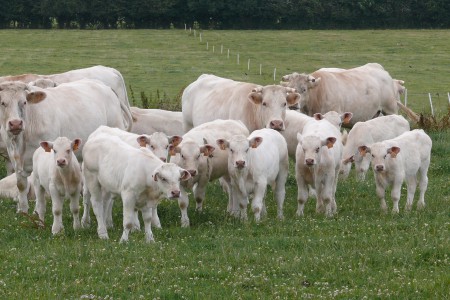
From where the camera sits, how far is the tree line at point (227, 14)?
3127 inches

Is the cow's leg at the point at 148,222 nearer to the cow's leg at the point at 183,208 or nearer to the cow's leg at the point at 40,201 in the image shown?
the cow's leg at the point at 183,208

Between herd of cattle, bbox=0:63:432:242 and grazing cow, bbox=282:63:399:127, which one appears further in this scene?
grazing cow, bbox=282:63:399:127

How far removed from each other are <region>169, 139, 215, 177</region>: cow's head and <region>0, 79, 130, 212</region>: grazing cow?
252cm

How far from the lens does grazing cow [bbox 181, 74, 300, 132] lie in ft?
55.9

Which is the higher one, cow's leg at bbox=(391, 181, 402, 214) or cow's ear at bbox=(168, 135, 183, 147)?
cow's ear at bbox=(168, 135, 183, 147)

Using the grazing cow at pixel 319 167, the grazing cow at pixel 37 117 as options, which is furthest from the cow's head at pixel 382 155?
the grazing cow at pixel 37 117

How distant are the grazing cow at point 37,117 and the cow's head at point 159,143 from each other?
2.11m

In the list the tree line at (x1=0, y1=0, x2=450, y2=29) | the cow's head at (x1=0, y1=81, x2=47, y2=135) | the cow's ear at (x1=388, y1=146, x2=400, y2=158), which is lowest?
the tree line at (x1=0, y1=0, x2=450, y2=29)

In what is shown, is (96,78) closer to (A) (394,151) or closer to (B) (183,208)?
(B) (183,208)

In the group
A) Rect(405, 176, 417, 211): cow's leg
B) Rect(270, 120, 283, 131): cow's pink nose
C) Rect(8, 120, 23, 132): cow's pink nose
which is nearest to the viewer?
Rect(8, 120, 23, 132): cow's pink nose

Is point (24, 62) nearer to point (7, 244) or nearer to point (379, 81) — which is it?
point (379, 81)

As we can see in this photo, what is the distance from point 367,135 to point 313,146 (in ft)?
15.0

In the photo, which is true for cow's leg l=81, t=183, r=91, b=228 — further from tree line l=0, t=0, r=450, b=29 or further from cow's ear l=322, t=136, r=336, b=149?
tree line l=0, t=0, r=450, b=29

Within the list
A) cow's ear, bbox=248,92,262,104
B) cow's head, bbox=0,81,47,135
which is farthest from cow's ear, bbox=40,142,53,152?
cow's ear, bbox=248,92,262,104
